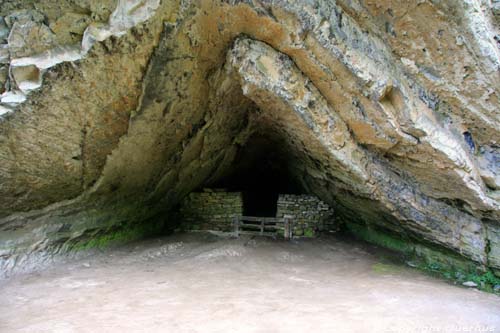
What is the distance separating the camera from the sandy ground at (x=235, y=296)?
340cm

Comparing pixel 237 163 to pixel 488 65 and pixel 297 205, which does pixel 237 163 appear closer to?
pixel 297 205

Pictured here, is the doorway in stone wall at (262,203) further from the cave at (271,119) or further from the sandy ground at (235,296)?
the sandy ground at (235,296)

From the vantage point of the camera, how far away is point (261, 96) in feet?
19.9

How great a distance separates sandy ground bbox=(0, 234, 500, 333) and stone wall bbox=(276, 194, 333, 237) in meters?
2.23

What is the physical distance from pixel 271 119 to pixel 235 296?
4.26 meters

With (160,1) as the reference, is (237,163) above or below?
below

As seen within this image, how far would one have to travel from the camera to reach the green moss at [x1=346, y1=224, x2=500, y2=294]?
5.38 m

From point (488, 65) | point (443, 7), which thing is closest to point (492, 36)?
point (488, 65)

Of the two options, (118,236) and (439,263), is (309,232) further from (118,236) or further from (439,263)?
(118,236)

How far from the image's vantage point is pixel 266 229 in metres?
9.58

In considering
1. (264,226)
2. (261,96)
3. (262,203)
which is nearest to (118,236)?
(264,226)

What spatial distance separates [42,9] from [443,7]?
5.17 meters

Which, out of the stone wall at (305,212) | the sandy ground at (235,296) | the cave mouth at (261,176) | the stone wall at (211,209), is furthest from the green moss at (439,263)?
the stone wall at (211,209)

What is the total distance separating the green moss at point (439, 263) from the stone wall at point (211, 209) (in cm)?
386
